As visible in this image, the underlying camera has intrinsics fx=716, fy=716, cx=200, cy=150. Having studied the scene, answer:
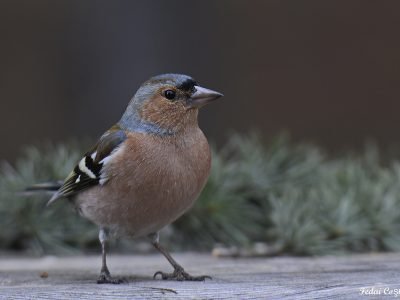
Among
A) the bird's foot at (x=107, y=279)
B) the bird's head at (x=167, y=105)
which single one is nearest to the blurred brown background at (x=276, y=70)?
the bird's head at (x=167, y=105)

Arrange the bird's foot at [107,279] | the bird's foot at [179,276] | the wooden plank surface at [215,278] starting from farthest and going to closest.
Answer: the bird's foot at [179,276] < the bird's foot at [107,279] < the wooden plank surface at [215,278]

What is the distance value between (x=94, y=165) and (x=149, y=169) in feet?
1.18

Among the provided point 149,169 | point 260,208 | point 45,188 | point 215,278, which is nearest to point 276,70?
point 260,208

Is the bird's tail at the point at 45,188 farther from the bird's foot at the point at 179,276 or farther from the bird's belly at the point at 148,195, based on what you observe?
the bird's foot at the point at 179,276

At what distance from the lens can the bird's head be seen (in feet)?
10.3

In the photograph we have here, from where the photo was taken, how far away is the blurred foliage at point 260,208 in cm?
356

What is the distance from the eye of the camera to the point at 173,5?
6469 millimetres

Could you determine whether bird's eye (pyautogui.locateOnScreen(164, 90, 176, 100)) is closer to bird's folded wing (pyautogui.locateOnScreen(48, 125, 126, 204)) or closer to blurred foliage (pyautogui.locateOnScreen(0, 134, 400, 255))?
bird's folded wing (pyautogui.locateOnScreen(48, 125, 126, 204))

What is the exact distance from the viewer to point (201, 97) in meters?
3.13

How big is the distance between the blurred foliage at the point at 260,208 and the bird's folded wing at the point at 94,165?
42cm

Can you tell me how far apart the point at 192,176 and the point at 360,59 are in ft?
21.4

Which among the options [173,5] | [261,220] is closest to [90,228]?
[261,220]

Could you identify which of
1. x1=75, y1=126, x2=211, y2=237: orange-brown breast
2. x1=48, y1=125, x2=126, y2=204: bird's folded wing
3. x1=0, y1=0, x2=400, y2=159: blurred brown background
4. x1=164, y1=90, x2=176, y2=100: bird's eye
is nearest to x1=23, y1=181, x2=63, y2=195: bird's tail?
x1=48, y1=125, x2=126, y2=204: bird's folded wing

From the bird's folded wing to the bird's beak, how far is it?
33 cm
